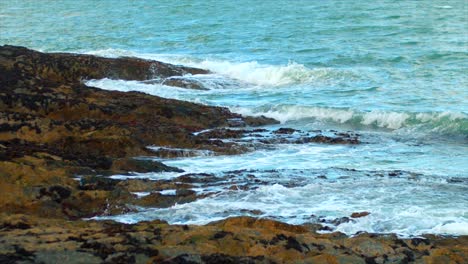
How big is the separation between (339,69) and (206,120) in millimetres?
13333

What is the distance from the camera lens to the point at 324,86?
27922 millimetres

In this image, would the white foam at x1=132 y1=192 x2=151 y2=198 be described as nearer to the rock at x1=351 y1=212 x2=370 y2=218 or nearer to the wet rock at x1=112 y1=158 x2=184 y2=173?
the wet rock at x1=112 y1=158 x2=184 y2=173

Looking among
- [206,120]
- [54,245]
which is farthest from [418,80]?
[54,245]

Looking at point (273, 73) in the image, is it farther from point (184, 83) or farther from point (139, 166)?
point (139, 166)

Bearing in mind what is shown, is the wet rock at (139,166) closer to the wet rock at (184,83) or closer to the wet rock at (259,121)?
the wet rock at (259,121)

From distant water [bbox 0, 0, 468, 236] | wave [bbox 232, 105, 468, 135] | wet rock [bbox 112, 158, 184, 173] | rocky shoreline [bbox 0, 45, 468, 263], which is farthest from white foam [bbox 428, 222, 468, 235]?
wave [bbox 232, 105, 468, 135]

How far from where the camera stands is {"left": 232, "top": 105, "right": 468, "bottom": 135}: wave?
69.2 ft

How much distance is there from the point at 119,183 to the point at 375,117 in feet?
39.0

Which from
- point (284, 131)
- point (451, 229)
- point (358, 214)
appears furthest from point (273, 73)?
point (451, 229)

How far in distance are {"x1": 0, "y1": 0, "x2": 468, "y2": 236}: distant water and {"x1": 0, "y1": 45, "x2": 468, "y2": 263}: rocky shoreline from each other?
0.71m

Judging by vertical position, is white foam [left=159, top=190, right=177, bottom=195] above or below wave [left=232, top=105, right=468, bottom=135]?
above

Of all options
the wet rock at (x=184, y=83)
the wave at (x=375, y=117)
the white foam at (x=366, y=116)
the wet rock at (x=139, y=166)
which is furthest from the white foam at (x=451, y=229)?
the wet rock at (x=184, y=83)

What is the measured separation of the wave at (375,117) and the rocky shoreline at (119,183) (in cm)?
159

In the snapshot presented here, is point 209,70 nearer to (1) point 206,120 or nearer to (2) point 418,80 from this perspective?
(2) point 418,80
